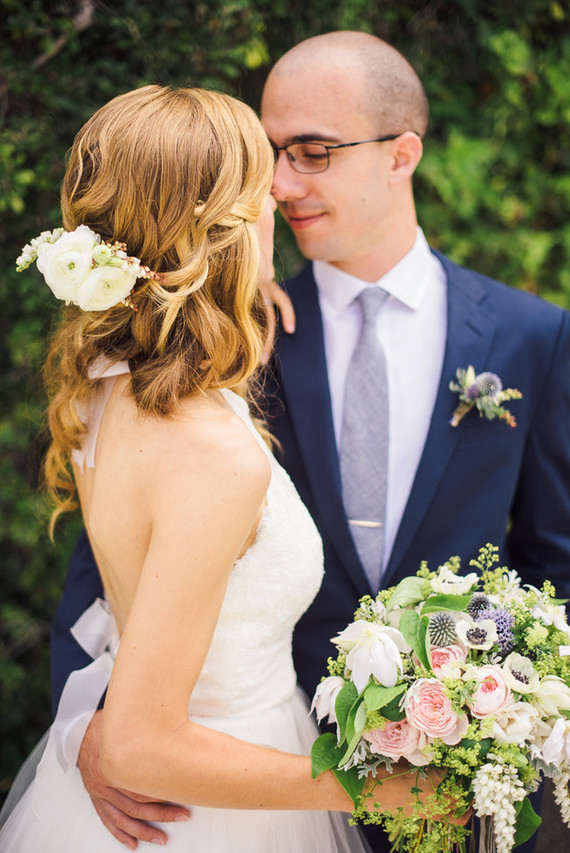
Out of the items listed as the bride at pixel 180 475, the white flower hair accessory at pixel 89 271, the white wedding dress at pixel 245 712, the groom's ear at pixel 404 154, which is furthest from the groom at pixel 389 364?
the white flower hair accessory at pixel 89 271

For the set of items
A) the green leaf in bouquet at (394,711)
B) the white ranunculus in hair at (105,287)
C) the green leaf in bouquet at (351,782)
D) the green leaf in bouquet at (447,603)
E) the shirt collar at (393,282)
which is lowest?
the green leaf in bouquet at (351,782)

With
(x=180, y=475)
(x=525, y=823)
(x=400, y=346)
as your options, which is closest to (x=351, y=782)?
(x=525, y=823)

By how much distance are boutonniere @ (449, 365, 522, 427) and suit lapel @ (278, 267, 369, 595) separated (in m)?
0.41

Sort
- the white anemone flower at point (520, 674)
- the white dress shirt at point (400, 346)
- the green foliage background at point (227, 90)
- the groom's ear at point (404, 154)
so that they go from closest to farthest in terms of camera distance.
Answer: the white anemone flower at point (520, 674) → the white dress shirt at point (400, 346) → the groom's ear at point (404, 154) → the green foliage background at point (227, 90)

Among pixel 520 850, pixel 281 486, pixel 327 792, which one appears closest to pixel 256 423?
pixel 281 486

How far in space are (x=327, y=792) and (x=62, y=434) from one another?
1.08m

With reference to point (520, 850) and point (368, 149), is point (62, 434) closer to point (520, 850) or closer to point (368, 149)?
point (368, 149)

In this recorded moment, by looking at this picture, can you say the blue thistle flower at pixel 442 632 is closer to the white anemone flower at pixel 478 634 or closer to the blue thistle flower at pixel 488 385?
the white anemone flower at pixel 478 634

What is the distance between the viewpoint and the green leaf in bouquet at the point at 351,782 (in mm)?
1544

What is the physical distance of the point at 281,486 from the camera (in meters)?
1.88

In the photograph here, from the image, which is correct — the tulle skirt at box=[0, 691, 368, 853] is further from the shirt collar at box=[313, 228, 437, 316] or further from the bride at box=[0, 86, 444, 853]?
the shirt collar at box=[313, 228, 437, 316]

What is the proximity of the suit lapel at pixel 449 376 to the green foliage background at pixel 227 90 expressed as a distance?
122 cm

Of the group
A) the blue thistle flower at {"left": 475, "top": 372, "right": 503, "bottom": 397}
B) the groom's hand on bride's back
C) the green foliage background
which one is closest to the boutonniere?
the blue thistle flower at {"left": 475, "top": 372, "right": 503, "bottom": 397}

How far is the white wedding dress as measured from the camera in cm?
174
